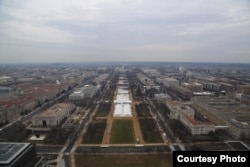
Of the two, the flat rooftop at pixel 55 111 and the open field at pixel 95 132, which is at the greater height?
the flat rooftop at pixel 55 111

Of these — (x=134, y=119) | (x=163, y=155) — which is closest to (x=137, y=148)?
(x=163, y=155)

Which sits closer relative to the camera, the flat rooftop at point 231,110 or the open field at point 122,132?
the open field at point 122,132

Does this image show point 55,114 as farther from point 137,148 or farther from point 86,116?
point 137,148

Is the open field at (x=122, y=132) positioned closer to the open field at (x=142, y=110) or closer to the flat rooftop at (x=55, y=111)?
the open field at (x=142, y=110)

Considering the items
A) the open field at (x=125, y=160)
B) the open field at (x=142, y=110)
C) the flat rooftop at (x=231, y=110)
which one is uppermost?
the flat rooftop at (x=231, y=110)

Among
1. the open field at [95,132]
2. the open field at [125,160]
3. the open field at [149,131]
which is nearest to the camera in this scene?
the open field at [125,160]

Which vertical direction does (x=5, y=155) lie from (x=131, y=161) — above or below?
above

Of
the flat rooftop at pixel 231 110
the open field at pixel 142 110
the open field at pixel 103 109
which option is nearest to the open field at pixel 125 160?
the flat rooftop at pixel 231 110
